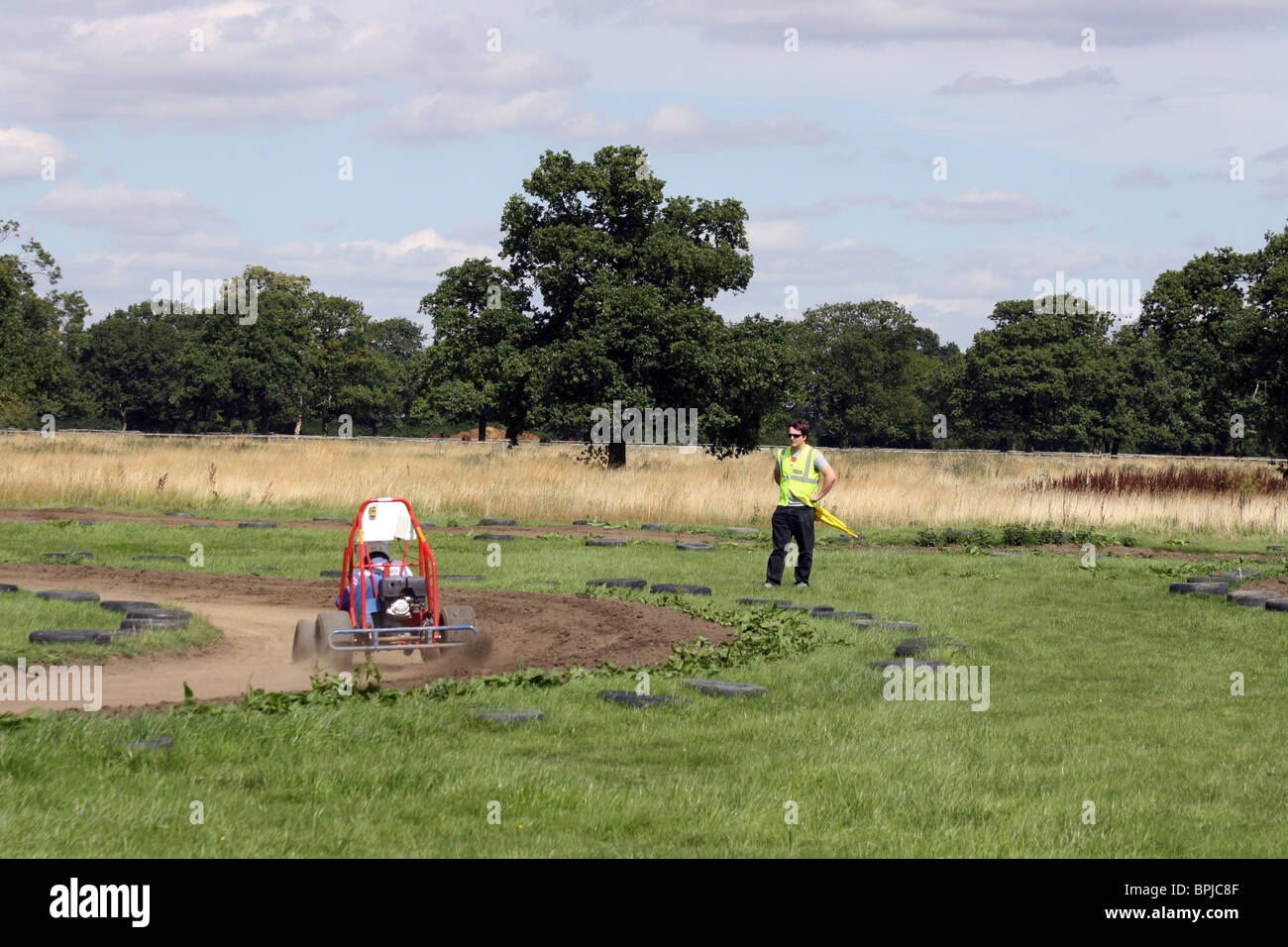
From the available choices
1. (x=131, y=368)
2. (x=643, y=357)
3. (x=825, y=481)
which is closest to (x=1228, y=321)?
(x=643, y=357)

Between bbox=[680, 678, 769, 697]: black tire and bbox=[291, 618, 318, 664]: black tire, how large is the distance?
348 centimetres

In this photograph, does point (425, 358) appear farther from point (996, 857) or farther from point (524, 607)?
point (996, 857)

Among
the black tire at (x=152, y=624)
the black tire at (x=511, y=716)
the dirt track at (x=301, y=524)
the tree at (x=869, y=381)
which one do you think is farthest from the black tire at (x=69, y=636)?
the tree at (x=869, y=381)

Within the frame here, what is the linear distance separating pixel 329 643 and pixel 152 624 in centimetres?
215

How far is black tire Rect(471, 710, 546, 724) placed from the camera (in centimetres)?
898

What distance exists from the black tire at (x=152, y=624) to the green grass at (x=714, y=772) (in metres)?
3.92

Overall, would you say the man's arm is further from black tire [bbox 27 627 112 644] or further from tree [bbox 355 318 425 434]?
tree [bbox 355 318 425 434]

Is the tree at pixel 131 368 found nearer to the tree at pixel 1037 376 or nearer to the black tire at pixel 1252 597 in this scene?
the tree at pixel 1037 376

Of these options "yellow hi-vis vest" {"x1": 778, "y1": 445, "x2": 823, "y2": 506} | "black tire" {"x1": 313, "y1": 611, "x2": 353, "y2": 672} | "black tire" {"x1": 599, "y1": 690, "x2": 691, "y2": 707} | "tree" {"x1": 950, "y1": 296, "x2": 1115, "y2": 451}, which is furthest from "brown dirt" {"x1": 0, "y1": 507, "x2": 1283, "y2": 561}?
"tree" {"x1": 950, "y1": 296, "x2": 1115, "y2": 451}

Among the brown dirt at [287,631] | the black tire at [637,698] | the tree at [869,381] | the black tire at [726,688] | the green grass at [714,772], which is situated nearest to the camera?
the green grass at [714,772]

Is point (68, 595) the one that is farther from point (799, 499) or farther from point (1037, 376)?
point (1037, 376)

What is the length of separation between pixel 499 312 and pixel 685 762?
1374 inches

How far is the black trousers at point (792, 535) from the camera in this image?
17547 mm

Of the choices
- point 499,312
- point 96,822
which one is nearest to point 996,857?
point 96,822
